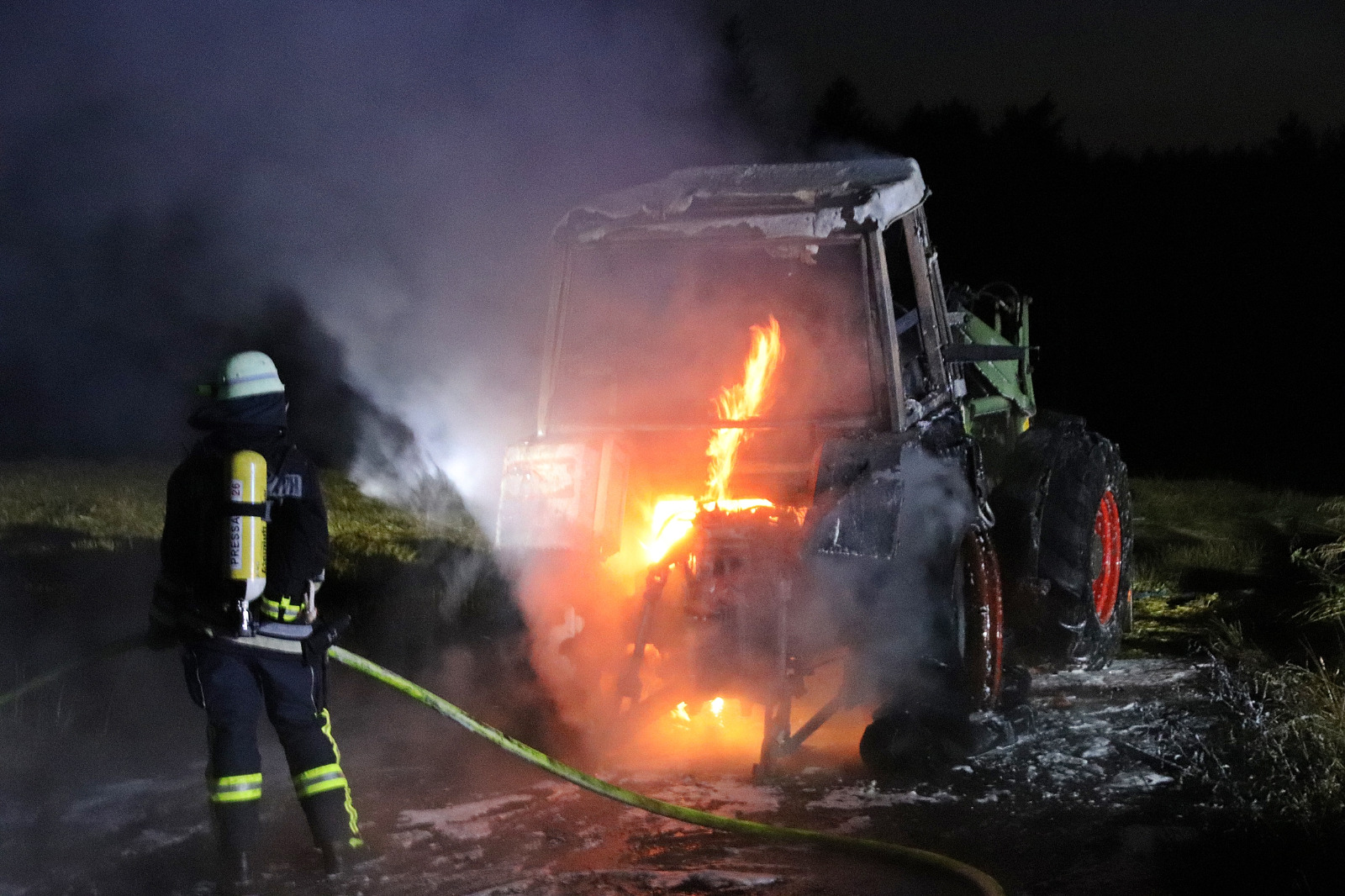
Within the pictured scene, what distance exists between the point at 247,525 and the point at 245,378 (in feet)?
1.67

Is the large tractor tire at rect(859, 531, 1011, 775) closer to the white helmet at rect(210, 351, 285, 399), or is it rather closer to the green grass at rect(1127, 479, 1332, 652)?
the green grass at rect(1127, 479, 1332, 652)

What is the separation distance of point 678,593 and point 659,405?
901mm

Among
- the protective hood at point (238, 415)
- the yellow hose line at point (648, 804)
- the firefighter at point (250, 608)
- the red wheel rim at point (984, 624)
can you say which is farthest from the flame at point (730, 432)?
the protective hood at point (238, 415)

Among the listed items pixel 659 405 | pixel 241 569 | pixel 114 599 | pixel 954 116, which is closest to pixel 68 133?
pixel 114 599

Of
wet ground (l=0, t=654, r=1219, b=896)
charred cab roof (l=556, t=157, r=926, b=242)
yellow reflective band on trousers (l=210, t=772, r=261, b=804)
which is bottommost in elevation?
wet ground (l=0, t=654, r=1219, b=896)

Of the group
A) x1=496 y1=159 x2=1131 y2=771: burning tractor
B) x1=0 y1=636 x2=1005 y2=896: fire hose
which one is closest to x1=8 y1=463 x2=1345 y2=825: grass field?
x1=496 y1=159 x2=1131 y2=771: burning tractor

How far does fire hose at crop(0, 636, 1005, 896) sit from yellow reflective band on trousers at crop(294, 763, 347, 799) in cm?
33

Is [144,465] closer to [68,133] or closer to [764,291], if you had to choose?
[68,133]

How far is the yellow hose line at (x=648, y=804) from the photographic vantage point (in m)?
4.19

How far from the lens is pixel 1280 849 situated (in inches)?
161

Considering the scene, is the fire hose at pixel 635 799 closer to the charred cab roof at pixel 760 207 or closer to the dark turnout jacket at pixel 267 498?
the dark turnout jacket at pixel 267 498

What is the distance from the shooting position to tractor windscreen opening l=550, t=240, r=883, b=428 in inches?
226

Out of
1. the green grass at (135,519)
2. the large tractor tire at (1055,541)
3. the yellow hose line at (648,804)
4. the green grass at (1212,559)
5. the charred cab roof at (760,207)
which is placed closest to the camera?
the yellow hose line at (648,804)

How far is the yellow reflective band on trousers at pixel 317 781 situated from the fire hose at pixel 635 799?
1.10 feet
